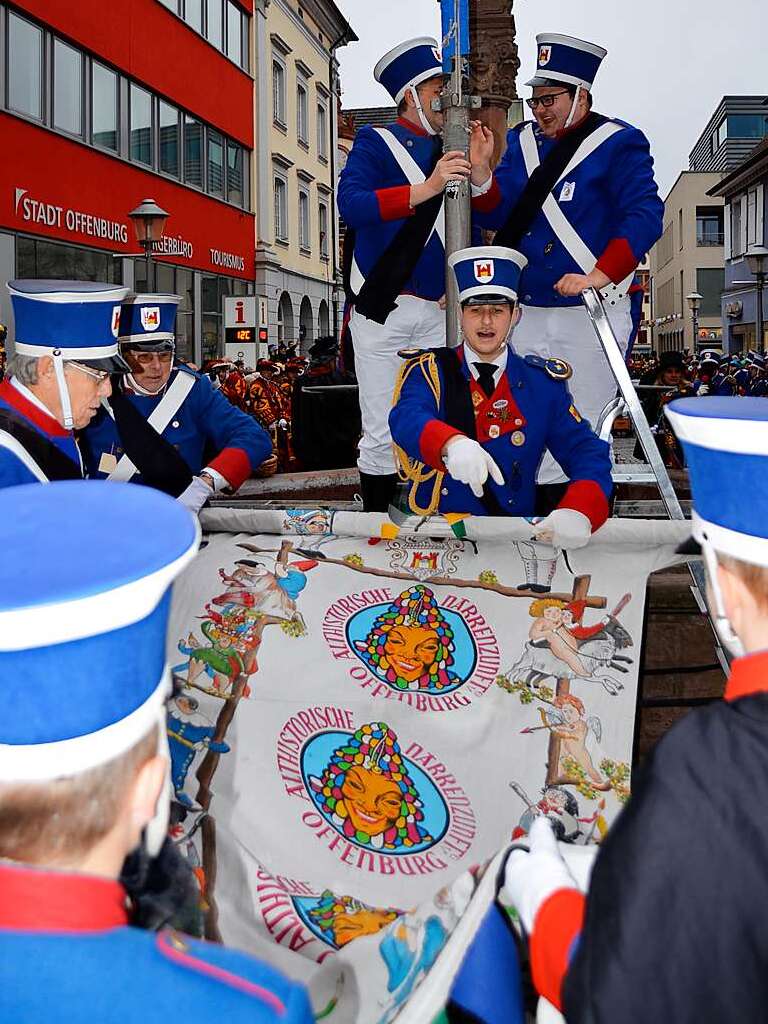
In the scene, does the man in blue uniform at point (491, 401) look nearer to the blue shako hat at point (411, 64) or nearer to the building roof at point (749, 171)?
the blue shako hat at point (411, 64)

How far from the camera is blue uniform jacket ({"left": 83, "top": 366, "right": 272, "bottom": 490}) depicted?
14.4 ft

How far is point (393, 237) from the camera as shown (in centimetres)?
478

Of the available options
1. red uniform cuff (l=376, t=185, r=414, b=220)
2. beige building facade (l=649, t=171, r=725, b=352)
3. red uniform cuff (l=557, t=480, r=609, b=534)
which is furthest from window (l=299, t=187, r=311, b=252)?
beige building facade (l=649, t=171, r=725, b=352)

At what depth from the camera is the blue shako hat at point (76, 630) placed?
3.60 ft

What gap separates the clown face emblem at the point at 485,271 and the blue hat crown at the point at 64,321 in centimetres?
127

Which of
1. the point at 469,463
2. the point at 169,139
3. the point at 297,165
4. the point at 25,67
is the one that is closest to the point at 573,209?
the point at 469,463

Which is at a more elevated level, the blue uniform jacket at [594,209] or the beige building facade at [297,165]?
the beige building facade at [297,165]

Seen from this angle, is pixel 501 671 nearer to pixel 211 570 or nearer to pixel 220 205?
pixel 211 570

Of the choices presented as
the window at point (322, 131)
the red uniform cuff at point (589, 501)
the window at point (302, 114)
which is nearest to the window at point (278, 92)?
the window at point (302, 114)

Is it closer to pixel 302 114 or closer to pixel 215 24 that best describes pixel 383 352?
pixel 215 24


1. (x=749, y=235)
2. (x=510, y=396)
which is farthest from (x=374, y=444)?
(x=749, y=235)

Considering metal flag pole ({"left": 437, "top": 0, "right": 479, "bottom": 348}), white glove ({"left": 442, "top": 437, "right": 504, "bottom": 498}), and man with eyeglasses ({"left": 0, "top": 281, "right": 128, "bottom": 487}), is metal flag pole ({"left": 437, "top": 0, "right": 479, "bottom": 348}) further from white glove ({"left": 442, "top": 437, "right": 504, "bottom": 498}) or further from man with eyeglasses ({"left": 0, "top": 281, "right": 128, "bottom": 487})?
man with eyeglasses ({"left": 0, "top": 281, "right": 128, "bottom": 487})

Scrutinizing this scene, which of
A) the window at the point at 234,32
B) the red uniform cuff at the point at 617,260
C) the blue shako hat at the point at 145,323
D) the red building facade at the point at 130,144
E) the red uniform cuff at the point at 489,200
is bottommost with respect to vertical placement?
the blue shako hat at the point at 145,323

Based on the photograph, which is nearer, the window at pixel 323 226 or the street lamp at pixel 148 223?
the street lamp at pixel 148 223
